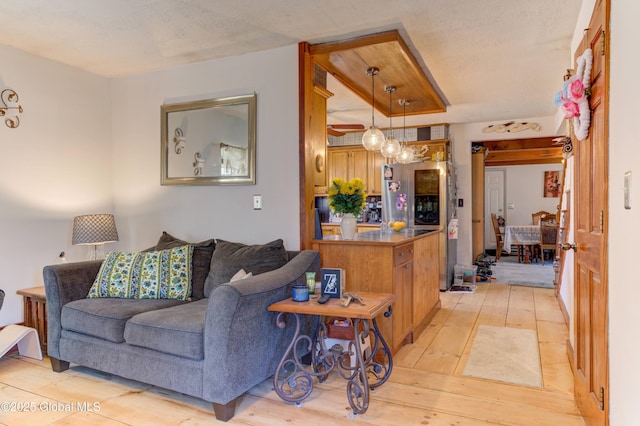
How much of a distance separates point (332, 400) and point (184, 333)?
0.93m

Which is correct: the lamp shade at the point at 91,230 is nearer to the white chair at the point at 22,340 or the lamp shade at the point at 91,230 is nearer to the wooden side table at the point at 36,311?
the wooden side table at the point at 36,311

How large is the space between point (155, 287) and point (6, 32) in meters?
2.09

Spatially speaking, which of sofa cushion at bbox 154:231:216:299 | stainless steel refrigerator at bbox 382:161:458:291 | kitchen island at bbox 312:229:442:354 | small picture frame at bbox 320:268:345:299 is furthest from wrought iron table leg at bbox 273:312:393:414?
stainless steel refrigerator at bbox 382:161:458:291

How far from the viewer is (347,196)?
3221 mm

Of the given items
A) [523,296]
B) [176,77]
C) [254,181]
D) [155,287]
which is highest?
[176,77]

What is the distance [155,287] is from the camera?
2.94 metres

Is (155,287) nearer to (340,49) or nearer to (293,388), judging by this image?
(293,388)

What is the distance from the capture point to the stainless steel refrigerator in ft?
19.0

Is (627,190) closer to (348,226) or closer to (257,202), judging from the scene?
(348,226)

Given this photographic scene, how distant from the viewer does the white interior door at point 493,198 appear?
1098 cm

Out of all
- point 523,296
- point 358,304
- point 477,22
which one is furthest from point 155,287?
point 523,296

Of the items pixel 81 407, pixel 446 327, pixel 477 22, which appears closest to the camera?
pixel 81 407

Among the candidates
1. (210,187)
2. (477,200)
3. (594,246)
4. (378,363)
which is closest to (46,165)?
(210,187)

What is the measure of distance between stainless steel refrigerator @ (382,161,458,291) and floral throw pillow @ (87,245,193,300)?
360 centimetres
